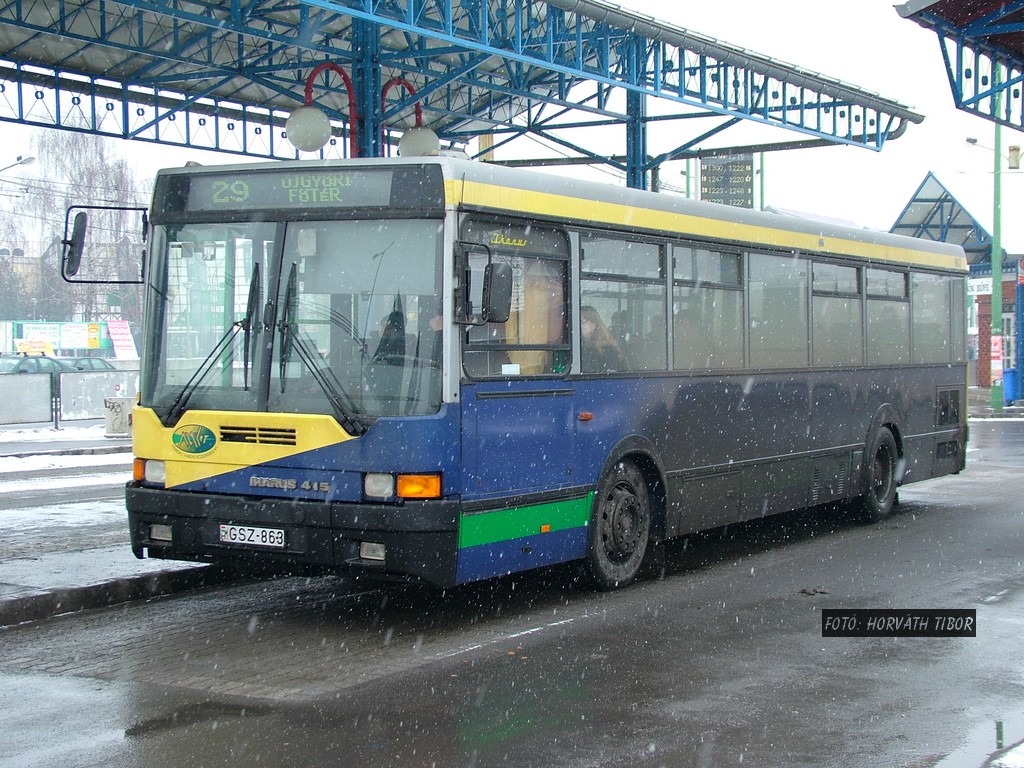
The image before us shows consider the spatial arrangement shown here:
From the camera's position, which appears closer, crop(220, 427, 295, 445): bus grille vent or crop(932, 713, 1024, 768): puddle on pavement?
crop(932, 713, 1024, 768): puddle on pavement

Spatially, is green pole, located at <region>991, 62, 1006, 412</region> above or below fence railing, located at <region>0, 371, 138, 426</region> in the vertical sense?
above

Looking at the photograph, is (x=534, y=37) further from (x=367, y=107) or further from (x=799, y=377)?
(x=799, y=377)

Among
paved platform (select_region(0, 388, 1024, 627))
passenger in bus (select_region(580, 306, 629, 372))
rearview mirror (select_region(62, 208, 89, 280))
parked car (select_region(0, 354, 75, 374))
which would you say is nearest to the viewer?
paved platform (select_region(0, 388, 1024, 627))

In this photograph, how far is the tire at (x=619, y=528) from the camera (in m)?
9.27

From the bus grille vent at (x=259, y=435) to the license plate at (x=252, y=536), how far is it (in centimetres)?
55

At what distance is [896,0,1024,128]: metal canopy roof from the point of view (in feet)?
49.9

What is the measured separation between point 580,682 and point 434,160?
3.37 meters

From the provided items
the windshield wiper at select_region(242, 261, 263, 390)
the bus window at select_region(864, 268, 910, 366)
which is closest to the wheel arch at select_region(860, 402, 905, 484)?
the bus window at select_region(864, 268, 910, 366)

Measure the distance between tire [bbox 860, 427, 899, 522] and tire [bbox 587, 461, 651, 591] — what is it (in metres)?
4.36

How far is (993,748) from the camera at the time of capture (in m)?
5.71

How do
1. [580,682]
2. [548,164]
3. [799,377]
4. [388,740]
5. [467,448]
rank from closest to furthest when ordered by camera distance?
[388,740]
[580,682]
[467,448]
[799,377]
[548,164]

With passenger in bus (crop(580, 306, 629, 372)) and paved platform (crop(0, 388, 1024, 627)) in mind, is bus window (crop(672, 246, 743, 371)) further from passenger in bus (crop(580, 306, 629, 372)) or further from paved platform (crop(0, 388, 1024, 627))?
paved platform (crop(0, 388, 1024, 627))

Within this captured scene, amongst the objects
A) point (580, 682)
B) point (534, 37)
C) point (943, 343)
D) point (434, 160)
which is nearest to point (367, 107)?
point (534, 37)

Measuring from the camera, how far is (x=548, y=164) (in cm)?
3095
